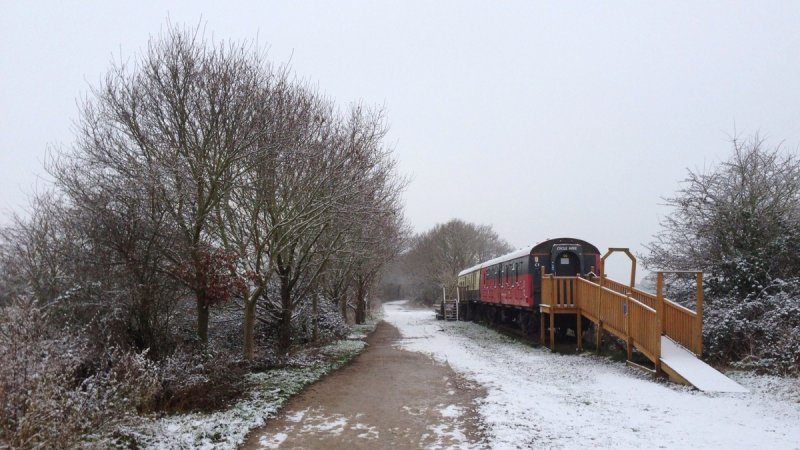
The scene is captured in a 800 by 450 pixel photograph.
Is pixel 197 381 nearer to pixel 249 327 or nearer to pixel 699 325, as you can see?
pixel 249 327

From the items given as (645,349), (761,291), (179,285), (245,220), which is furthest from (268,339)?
(761,291)

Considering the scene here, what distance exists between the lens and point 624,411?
765 cm

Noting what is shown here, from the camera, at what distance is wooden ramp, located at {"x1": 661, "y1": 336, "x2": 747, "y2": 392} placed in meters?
8.60

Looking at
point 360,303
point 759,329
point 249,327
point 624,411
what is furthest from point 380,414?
point 360,303

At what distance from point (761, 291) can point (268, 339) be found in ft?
40.3

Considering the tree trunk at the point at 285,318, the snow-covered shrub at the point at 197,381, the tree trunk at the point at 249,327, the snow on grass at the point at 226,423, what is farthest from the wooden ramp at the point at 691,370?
the tree trunk at the point at 285,318

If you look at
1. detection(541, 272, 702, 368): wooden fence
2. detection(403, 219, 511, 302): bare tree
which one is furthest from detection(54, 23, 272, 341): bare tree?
detection(403, 219, 511, 302): bare tree

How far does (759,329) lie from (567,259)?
7.68 meters

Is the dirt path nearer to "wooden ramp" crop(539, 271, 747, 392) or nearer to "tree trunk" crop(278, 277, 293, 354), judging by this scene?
"tree trunk" crop(278, 277, 293, 354)

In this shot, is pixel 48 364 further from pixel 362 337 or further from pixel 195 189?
pixel 362 337

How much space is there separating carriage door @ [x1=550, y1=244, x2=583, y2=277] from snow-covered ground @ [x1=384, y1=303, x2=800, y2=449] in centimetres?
663

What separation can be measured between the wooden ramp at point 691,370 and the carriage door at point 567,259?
24.1 feet

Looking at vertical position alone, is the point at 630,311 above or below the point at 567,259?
below

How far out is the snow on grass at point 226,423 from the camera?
6.18 metres
